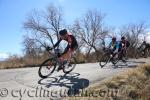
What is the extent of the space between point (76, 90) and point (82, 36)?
5062cm

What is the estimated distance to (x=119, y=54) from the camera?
1678 centimetres

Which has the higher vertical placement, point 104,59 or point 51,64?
point 104,59

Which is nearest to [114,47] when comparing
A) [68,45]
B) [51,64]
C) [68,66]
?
[68,66]

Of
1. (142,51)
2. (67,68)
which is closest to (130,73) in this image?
(67,68)

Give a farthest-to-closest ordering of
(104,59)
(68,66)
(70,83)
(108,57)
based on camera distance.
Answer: (108,57)
(104,59)
(68,66)
(70,83)

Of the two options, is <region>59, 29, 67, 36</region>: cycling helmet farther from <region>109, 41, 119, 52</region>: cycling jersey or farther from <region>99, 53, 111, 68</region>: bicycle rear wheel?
<region>109, 41, 119, 52</region>: cycling jersey

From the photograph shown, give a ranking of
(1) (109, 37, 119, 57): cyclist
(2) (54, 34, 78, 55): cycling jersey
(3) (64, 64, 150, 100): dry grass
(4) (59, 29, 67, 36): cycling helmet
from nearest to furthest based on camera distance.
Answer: (3) (64, 64, 150, 100): dry grass < (4) (59, 29, 67, 36): cycling helmet < (2) (54, 34, 78, 55): cycling jersey < (1) (109, 37, 119, 57): cyclist

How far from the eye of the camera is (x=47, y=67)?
33.7 ft

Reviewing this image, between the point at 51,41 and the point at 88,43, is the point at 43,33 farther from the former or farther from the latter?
the point at 88,43

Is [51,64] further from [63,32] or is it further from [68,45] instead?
[63,32]

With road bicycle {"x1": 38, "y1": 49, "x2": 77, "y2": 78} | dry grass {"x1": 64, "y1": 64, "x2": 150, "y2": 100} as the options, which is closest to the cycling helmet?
road bicycle {"x1": 38, "y1": 49, "x2": 77, "y2": 78}

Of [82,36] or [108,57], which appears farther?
[82,36]

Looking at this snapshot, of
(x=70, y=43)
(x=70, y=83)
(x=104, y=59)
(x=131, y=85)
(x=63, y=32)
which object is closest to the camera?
(x=131, y=85)

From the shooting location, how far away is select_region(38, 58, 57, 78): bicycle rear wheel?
33.1 feet
